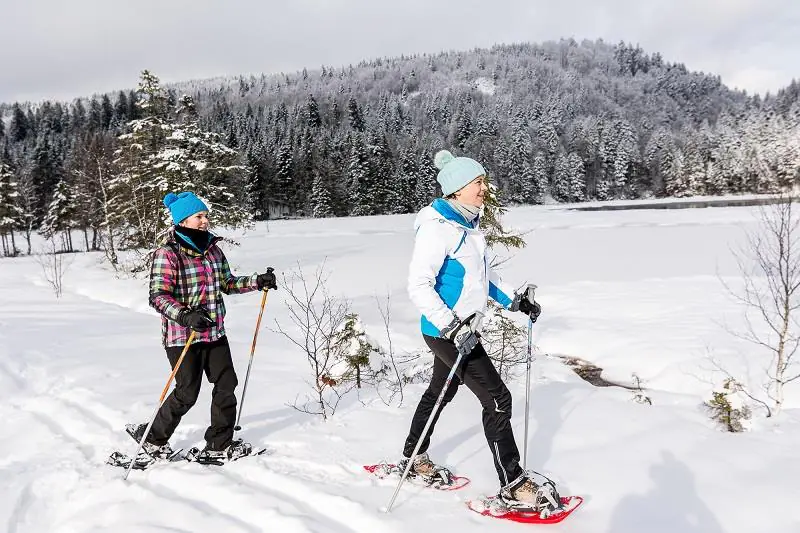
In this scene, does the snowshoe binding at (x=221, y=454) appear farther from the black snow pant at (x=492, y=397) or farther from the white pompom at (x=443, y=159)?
the white pompom at (x=443, y=159)

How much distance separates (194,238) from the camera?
3682 millimetres

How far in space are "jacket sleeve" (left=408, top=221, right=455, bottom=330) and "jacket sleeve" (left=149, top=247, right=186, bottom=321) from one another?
5.34 ft

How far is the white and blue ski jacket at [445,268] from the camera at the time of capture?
2.97 meters

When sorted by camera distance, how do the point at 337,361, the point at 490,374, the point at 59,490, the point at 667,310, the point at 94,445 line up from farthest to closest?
the point at 667,310, the point at 337,361, the point at 94,445, the point at 59,490, the point at 490,374

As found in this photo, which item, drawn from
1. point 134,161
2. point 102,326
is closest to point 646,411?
point 102,326

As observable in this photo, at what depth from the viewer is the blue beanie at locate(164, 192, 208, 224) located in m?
3.62

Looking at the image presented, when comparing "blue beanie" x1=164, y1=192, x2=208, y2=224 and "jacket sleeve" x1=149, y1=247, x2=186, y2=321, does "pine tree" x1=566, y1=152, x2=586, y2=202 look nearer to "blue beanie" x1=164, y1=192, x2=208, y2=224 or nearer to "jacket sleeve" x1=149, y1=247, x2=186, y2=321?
"blue beanie" x1=164, y1=192, x2=208, y2=224

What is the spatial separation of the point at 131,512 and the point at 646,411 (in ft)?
13.4

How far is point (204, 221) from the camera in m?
→ 3.76

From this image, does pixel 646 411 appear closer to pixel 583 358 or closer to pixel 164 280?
pixel 164 280

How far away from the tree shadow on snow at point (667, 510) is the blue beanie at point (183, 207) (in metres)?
3.32

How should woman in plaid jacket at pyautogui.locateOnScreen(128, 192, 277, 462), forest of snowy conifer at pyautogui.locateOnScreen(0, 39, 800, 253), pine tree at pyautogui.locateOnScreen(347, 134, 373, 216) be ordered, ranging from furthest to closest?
pine tree at pyautogui.locateOnScreen(347, 134, 373, 216), forest of snowy conifer at pyautogui.locateOnScreen(0, 39, 800, 253), woman in plaid jacket at pyautogui.locateOnScreen(128, 192, 277, 462)

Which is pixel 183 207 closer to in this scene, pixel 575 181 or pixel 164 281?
pixel 164 281

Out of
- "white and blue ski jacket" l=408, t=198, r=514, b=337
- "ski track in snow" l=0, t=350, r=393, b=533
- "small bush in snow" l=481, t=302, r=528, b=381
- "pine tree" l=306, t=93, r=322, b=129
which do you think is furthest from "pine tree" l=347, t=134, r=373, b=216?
"white and blue ski jacket" l=408, t=198, r=514, b=337
